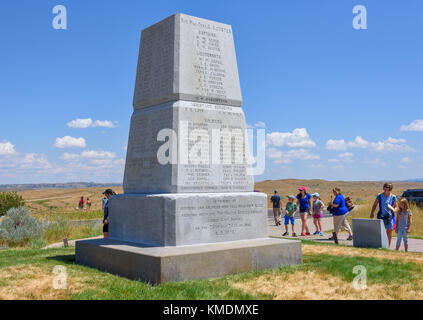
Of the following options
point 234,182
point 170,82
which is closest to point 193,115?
point 170,82

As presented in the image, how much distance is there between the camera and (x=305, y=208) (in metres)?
15.8

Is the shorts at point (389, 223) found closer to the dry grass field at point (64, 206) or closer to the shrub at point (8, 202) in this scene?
the dry grass field at point (64, 206)

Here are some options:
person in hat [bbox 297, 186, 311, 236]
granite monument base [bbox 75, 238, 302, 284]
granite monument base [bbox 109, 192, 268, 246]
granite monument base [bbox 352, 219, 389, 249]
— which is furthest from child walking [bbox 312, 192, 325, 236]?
granite monument base [bbox 75, 238, 302, 284]

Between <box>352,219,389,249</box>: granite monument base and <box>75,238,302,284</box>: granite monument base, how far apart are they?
13.5 feet

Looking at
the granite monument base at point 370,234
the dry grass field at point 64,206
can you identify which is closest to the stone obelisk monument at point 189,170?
the granite monument base at point 370,234

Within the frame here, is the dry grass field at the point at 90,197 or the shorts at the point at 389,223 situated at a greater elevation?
the shorts at the point at 389,223

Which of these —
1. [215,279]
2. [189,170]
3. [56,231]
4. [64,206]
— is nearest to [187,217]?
[189,170]

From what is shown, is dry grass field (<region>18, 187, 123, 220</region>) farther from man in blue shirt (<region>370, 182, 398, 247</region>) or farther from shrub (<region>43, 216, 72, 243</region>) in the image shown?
man in blue shirt (<region>370, 182, 398, 247</region>)

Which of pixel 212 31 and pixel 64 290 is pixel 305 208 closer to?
pixel 212 31

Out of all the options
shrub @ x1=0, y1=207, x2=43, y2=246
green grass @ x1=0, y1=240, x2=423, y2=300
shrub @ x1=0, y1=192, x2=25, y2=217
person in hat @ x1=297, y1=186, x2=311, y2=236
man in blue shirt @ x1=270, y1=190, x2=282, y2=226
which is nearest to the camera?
green grass @ x1=0, y1=240, x2=423, y2=300

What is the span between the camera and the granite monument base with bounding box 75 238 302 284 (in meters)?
6.10

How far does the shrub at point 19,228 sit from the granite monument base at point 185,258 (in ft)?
24.2

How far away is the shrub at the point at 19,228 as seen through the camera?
14.2 metres
